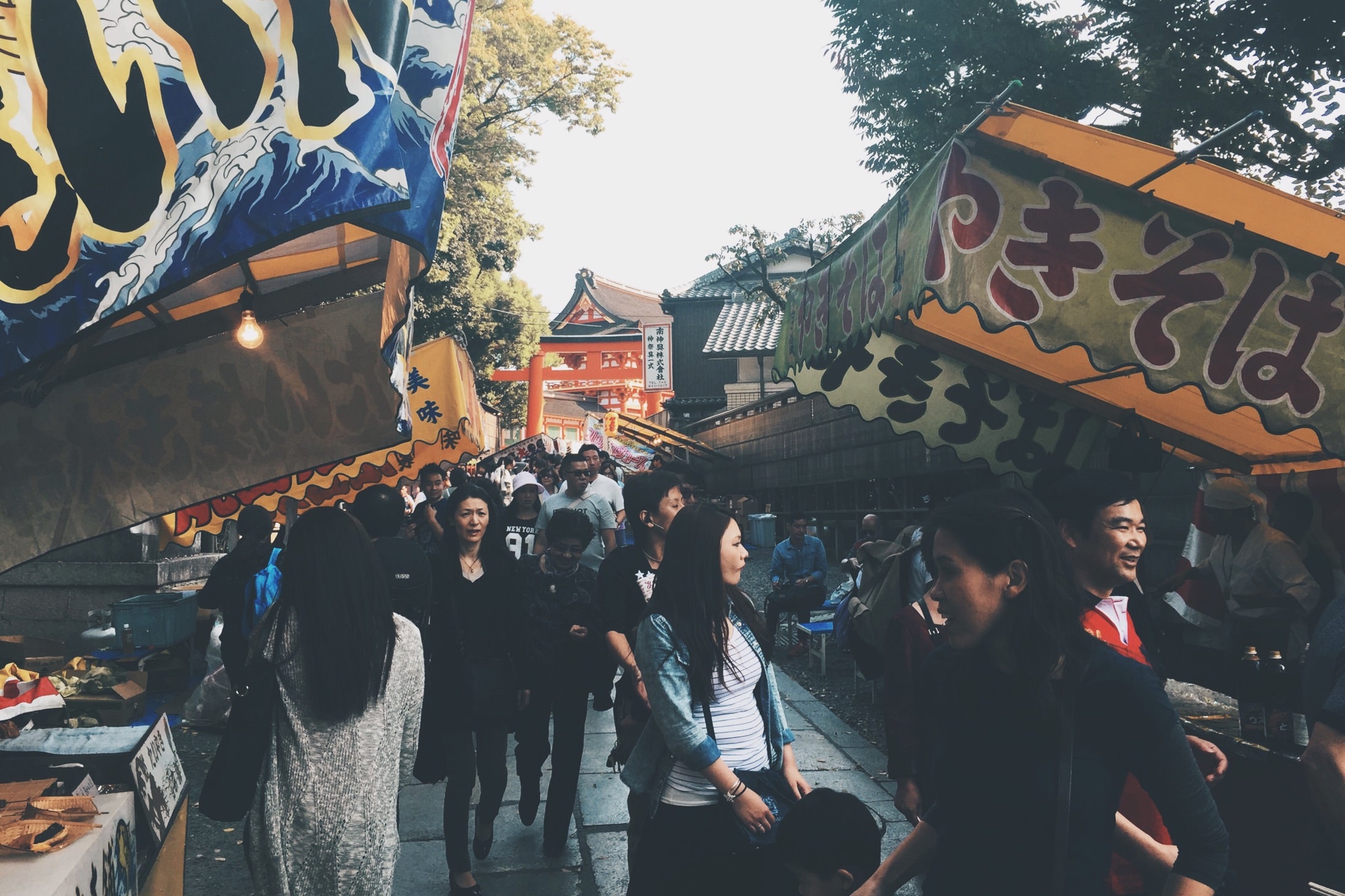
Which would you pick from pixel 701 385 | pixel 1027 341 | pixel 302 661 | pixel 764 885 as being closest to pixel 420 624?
pixel 302 661

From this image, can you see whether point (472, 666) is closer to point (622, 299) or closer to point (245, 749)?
point (245, 749)

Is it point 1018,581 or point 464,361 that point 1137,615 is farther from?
point 464,361

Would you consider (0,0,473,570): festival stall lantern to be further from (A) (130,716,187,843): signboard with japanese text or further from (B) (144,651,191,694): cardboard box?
(B) (144,651,191,694): cardboard box

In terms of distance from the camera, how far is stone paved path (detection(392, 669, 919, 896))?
167 inches

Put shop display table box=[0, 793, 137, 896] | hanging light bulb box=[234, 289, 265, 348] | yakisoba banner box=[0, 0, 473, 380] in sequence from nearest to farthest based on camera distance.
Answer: yakisoba banner box=[0, 0, 473, 380] → shop display table box=[0, 793, 137, 896] → hanging light bulb box=[234, 289, 265, 348]

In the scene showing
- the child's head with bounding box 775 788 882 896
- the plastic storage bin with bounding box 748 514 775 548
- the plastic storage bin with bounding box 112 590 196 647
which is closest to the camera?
the child's head with bounding box 775 788 882 896


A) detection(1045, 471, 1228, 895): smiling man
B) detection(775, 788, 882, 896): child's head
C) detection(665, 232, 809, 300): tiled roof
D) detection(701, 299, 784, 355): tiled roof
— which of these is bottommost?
detection(775, 788, 882, 896): child's head

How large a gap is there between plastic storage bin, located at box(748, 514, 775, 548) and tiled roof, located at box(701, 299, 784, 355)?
6.30 metres

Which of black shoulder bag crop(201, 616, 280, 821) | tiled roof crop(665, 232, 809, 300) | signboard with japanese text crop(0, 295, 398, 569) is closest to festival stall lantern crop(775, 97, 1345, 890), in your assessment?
signboard with japanese text crop(0, 295, 398, 569)

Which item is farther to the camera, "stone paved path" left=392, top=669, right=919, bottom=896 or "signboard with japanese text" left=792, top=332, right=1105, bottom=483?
"signboard with japanese text" left=792, top=332, right=1105, bottom=483

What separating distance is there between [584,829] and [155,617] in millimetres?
5306

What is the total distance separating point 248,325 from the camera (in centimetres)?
441

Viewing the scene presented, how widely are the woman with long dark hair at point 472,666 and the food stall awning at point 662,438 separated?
70.1 ft

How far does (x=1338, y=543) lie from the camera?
19.7 feet
